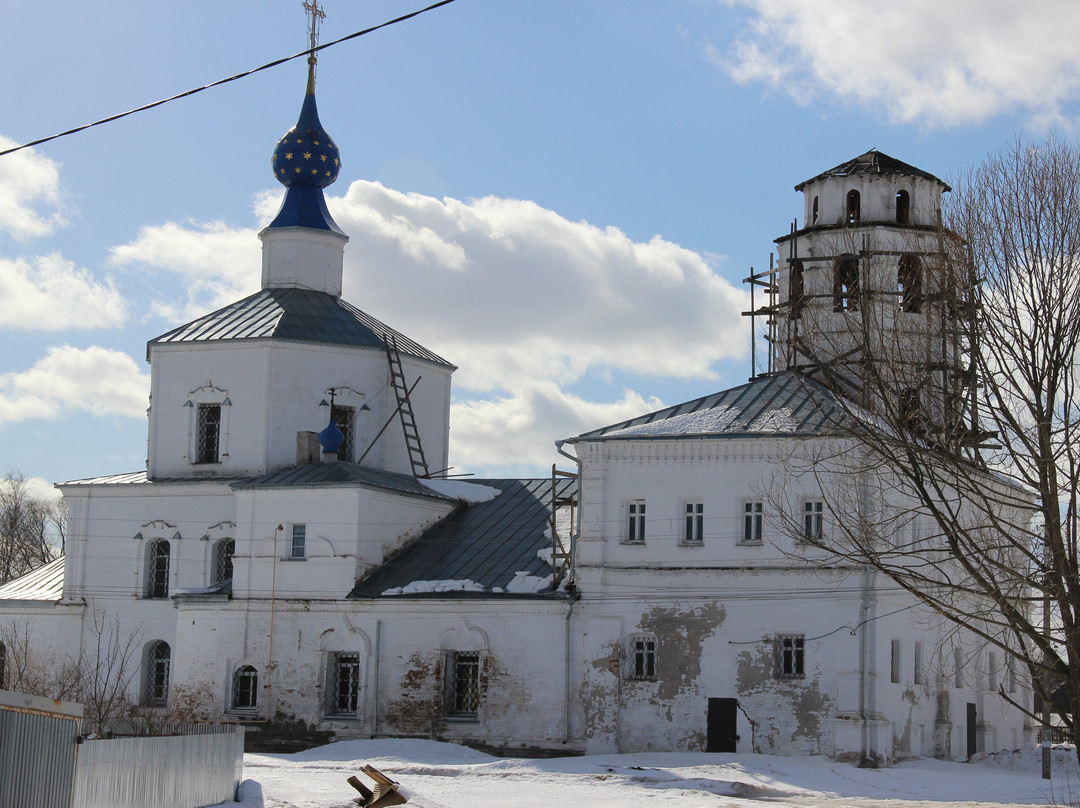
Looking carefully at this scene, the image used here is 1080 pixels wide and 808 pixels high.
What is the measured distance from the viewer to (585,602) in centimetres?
2464

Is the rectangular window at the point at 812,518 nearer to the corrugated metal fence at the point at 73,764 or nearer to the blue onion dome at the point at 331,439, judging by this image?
the blue onion dome at the point at 331,439

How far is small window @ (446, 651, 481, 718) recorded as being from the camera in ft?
84.1

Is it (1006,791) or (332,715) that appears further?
(332,715)

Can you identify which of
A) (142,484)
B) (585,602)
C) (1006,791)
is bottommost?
(1006,791)

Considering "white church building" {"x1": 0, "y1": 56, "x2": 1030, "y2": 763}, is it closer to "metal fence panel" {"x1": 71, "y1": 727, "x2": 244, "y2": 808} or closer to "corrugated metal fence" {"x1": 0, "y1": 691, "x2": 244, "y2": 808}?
"metal fence panel" {"x1": 71, "y1": 727, "x2": 244, "y2": 808}

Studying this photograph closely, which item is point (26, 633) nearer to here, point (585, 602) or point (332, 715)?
point (332, 715)

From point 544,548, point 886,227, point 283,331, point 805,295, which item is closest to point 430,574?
point 544,548

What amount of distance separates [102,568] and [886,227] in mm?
16573

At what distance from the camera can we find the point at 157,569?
1157 inches

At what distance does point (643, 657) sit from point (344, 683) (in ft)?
18.6

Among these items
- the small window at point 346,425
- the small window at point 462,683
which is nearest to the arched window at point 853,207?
the small window at point 346,425

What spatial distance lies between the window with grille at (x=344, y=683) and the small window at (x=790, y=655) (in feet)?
25.0

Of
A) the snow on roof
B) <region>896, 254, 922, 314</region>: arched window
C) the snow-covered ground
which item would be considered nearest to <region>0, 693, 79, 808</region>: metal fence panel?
the snow-covered ground

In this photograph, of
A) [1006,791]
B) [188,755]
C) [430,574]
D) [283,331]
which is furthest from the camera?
[283,331]
